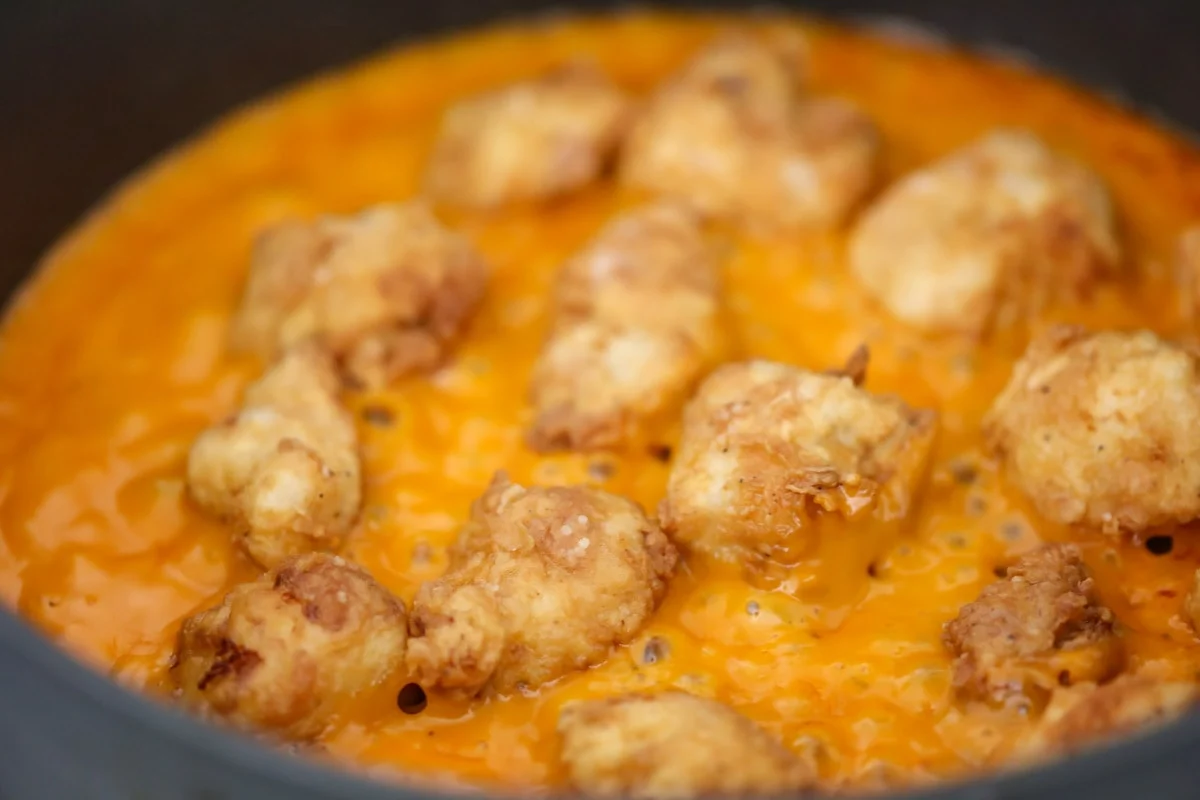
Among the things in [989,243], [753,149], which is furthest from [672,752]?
[753,149]

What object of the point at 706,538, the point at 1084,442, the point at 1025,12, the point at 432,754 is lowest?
the point at 432,754

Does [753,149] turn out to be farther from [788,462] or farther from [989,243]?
[788,462]

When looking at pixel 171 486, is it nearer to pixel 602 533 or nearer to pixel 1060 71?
pixel 602 533

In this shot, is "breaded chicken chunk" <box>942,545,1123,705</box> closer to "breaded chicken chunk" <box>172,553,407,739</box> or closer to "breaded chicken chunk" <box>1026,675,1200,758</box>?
"breaded chicken chunk" <box>1026,675,1200,758</box>

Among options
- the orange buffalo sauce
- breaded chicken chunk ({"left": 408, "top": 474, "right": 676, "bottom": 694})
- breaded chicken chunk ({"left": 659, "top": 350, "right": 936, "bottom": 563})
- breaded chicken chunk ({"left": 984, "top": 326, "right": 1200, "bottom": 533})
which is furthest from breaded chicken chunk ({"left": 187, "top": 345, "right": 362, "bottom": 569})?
breaded chicken chunk ({"left": 984, "top": 326, "right": 1200, "bottom": 533})

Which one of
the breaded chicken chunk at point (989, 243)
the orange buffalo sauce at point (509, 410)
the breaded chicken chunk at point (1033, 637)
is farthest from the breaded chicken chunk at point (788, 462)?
the breaded chicken chunk at point (989, 243)

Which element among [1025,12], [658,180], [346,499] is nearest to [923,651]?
[346,499]
